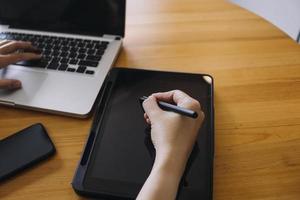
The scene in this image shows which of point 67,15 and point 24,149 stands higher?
point 67,15

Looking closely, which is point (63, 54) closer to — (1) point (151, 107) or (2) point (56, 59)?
(2) point (56, 59)

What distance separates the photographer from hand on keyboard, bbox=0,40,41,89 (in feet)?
1.95

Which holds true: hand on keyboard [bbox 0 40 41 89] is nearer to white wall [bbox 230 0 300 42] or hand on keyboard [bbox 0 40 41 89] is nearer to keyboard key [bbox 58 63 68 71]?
keyboard key [bbox 58 63 68 71]

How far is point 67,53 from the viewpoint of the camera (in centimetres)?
65

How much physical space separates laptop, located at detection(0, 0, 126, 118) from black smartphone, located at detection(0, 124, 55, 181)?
0.06 m

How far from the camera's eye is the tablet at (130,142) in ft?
1.36

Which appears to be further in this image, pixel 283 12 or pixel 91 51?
pixel 283 12

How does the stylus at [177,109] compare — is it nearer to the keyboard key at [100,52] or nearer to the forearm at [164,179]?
the forearm at [164,179]

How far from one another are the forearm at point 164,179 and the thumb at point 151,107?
0.07m

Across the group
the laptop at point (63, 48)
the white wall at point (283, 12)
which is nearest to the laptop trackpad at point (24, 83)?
the laptop at point (63, 48)

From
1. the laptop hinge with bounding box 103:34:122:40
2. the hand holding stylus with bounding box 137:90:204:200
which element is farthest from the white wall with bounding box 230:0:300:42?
the hand holding stylus with bounding box 137:90:204:200

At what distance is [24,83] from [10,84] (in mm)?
30

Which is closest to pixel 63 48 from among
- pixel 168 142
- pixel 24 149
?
pixel 24 149

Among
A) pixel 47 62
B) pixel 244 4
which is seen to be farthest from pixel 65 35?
pixel 244 4
